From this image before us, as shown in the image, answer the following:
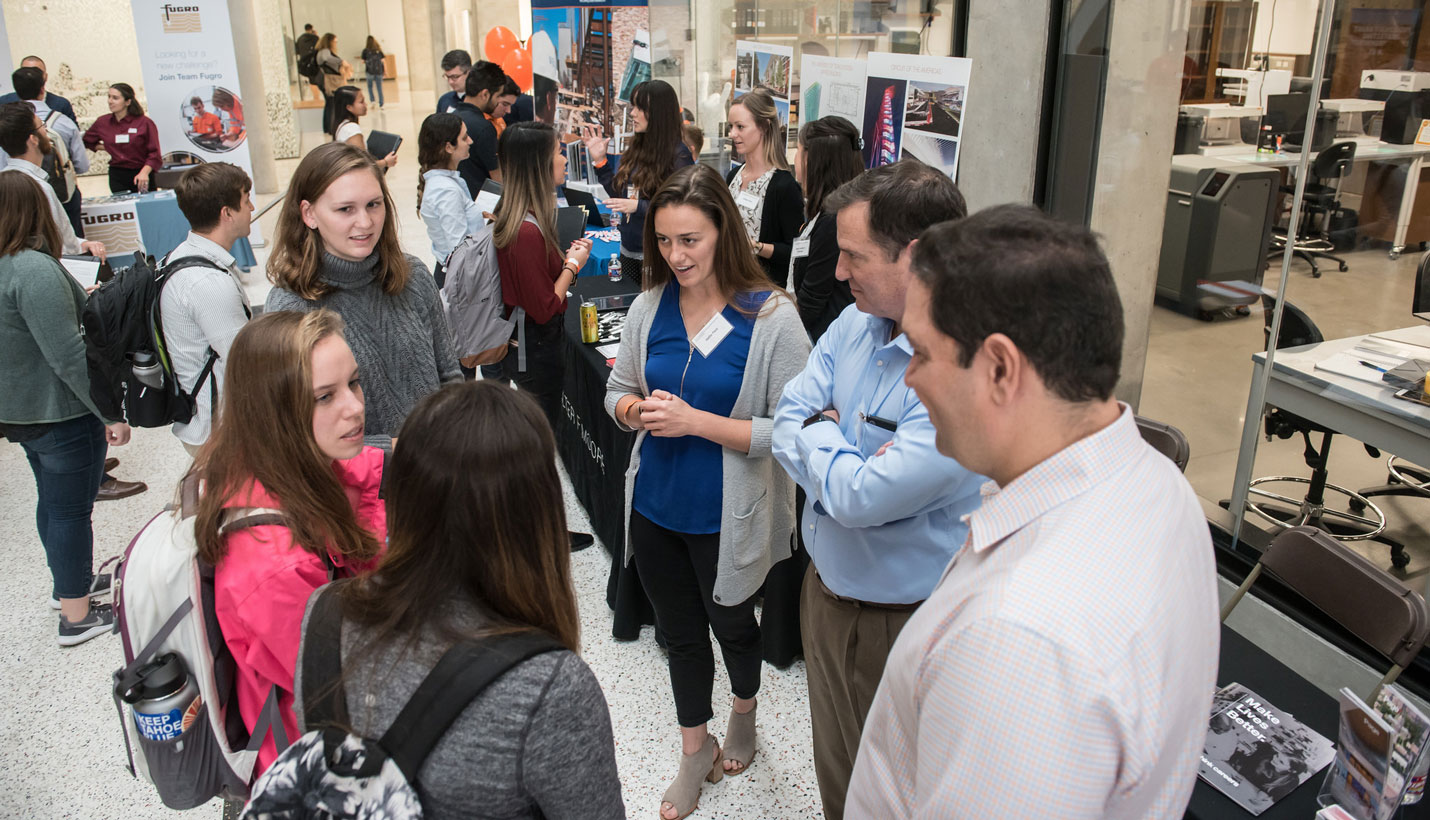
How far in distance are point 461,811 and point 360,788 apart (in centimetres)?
11

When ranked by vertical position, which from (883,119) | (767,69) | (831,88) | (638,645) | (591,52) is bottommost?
(638,645)

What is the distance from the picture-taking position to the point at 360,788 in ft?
3.11

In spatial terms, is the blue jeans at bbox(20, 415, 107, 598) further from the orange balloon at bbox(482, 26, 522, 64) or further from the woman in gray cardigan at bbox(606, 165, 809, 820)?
the orange balloon at bbox(482, 26, 522, 64)

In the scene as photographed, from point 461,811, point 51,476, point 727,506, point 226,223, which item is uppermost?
point 226,223

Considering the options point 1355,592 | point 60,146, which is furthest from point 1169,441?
point 60,146

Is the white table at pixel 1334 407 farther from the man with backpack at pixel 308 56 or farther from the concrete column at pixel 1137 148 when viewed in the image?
the man with backpack at pixel 308 56

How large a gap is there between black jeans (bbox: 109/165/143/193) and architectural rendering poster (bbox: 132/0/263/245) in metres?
0.31

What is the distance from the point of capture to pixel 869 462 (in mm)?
1553

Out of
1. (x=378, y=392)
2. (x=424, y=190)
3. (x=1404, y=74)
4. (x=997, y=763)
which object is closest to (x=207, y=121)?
(x=424, y=190)

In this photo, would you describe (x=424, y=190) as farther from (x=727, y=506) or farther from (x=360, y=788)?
(x=360, y=788)

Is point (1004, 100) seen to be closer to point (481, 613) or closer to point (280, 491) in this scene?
point (280, 491)

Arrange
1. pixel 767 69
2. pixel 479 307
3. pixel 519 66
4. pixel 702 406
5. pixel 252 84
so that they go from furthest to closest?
pixel 519 66
pixel 252 84
pixel 767 69
pixel 479 307
pixel 702 406

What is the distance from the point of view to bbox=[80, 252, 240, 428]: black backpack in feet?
8.57

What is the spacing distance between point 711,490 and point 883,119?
2912mm
